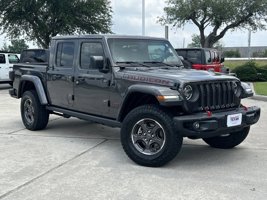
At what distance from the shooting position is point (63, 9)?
1071 inches

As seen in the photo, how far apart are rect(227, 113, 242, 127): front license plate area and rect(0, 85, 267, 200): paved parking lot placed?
59cm

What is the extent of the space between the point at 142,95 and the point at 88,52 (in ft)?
5.09

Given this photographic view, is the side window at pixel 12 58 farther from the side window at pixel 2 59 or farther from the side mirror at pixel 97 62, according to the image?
the side mirror at pixel 97 62

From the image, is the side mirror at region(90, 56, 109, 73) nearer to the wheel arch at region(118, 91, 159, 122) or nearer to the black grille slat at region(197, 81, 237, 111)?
the wheel arch at region(118, 91, 159, 122)

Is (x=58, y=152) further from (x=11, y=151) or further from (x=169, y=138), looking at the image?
(x=169, y=138)

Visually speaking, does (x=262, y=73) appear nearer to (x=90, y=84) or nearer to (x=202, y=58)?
(x=202, y=58)

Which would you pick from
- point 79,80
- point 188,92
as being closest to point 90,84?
point 79,80

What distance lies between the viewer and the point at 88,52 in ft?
23.4

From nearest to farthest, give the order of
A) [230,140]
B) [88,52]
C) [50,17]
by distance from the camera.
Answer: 1. [230,140]
2. [88,52]
3. [50,17]

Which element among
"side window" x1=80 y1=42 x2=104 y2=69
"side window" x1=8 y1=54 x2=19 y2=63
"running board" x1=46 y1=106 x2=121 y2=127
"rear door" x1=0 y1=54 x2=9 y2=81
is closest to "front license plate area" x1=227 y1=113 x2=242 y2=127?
"running board" x1=46 y1=106 x2=121 y2=127

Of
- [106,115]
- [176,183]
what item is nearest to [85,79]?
[106,115]

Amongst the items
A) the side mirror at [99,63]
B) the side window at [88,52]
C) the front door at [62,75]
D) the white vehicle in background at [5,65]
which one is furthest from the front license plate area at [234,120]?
the white vehicle in background at [5,65]

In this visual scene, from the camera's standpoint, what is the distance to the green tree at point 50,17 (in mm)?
26984

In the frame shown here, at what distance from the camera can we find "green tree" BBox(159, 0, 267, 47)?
97.8 ft
